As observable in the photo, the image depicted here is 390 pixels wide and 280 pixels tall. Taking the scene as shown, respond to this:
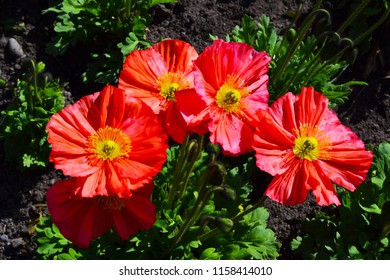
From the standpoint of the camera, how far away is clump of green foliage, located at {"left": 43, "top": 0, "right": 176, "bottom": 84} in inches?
130

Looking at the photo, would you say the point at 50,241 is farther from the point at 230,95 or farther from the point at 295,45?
the point at 295,45

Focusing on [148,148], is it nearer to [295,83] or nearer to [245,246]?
[245,246]

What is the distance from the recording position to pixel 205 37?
3631mm

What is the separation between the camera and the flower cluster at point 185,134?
1899 mm

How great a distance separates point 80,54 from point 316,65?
1.46 metres

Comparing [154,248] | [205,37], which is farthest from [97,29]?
[154,248]

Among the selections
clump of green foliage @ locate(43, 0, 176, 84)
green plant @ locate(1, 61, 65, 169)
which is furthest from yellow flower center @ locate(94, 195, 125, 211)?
clump of green foliage @ locate(43, 0, 176, 84)

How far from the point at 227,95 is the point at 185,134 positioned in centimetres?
20

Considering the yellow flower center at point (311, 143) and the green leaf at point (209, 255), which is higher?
the yellow flower center at point (311, 143)

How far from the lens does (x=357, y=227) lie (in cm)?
284

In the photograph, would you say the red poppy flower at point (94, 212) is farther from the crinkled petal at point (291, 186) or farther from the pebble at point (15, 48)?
the pebble at point (15, 48)

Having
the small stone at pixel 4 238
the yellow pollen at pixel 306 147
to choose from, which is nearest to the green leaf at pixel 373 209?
the yellow pollen at pixel 306 147

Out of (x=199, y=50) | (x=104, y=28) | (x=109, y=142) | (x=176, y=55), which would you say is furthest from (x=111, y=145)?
(x=199, y=50)

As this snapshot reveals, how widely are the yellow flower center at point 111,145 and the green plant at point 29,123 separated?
1.13m
